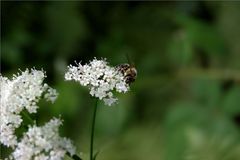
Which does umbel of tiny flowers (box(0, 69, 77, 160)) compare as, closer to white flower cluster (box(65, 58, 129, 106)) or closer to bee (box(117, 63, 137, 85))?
white flower cluster (box(65, 58, 129, 106))

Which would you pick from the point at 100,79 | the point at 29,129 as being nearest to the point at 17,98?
the point at 29,129

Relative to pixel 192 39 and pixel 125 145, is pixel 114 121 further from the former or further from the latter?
pixel 192 39

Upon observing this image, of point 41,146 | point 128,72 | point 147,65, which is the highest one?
point 147,65

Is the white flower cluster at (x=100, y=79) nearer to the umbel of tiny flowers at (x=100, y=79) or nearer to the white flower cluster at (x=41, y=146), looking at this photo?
the umbel of tiny flowers at (x=100, y=79)

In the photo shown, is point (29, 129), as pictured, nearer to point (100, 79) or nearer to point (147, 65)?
point (100, 79)

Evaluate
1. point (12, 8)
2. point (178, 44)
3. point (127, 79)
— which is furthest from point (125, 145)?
point (127, 79)

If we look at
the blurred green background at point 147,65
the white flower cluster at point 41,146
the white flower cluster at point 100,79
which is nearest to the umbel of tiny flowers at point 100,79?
the white flower cluster at point 100,79
